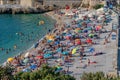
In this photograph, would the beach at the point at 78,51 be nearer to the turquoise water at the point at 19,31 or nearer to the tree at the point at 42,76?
the turquoise water at the point at 19,31

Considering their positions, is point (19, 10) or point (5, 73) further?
point (19, 10)

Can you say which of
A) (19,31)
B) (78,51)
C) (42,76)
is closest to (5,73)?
(42,76)

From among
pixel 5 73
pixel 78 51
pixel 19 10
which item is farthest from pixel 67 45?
pixel 19 10

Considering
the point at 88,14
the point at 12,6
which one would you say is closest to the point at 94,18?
the point at 88,14

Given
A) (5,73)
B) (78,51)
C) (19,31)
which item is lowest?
(19,31)

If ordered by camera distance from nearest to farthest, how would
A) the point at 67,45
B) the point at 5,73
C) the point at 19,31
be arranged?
the point at 5,73 < the point at 67,45 < the point at 19,31

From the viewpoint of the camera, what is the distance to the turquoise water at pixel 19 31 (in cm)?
4385

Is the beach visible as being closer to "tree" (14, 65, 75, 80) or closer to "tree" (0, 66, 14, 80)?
"tree" (14, 65, 75, 80)

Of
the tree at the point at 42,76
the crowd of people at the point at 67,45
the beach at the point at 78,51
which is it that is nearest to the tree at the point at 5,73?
the tree at the point at 42,76

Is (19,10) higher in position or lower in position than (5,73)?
lower

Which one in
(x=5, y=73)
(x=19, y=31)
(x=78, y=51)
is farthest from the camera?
(x=19, y=31)

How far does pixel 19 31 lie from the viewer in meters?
55.4

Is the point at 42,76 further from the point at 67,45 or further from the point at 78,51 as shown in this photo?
the point at 67,45

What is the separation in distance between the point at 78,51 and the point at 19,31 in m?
19.1
